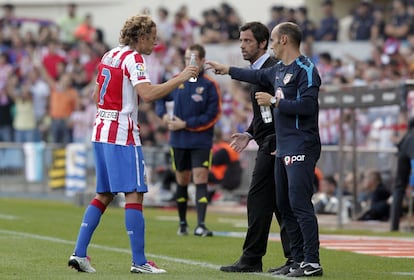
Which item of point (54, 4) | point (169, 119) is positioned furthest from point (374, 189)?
point (54, 4)

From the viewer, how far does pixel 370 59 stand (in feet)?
76.2

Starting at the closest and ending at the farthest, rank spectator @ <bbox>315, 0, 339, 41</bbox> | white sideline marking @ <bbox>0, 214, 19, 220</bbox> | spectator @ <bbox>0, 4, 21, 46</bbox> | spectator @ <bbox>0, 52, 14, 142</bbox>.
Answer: white sideline marking @ <bbox>0, 214, 19, 220</bbox>
spectator @ <bbox>315, 0, 339, 41</bbox>
spectator @ <bbox>0, 52, 14, 142</bbox>
spectator @ <bbox>0, 4, 21, 46</bbox>

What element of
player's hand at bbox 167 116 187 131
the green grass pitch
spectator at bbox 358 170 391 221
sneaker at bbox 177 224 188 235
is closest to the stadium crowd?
spectator at bbox 358 170 391 221

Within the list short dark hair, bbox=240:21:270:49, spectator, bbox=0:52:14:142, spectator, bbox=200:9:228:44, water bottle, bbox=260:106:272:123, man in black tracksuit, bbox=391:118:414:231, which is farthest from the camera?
spectator, bbox=0:52:14:142

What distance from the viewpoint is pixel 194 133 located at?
50.4 ft

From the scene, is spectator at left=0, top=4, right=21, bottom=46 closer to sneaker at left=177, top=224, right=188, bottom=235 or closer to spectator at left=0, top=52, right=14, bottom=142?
spectator at left=0, top=52, right=14, bottom=142

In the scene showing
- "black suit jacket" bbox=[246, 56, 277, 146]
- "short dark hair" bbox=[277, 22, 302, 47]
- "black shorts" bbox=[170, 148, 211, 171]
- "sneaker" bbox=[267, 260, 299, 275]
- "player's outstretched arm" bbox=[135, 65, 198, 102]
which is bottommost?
"sneaker" bbox=[267, 260, 299, 275]

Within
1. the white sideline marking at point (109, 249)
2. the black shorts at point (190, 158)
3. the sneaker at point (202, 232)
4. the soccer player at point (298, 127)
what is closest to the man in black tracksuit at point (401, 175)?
the black shorts at point (190, 158)

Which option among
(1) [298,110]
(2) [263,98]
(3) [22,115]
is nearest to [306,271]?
(1) [298,110]

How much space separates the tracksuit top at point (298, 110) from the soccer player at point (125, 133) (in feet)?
2.65

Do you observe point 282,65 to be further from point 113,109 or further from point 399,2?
point 399,2

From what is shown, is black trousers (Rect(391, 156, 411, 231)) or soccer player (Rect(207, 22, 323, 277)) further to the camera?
black trousers (Rect(391, 156, 411, 231))

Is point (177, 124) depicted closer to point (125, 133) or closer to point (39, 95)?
point (125, 133)

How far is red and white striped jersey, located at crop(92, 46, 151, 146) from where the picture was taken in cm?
1027
